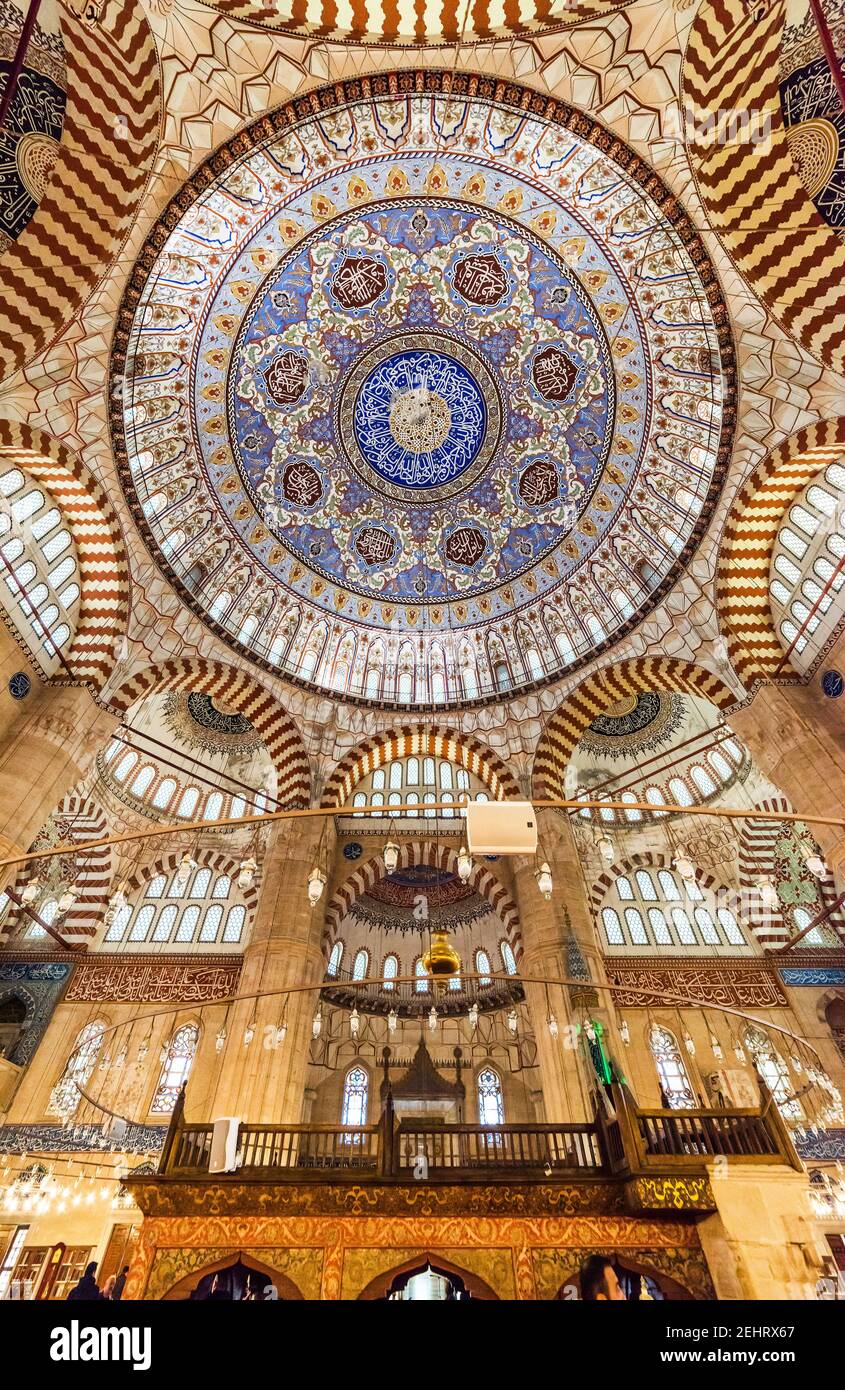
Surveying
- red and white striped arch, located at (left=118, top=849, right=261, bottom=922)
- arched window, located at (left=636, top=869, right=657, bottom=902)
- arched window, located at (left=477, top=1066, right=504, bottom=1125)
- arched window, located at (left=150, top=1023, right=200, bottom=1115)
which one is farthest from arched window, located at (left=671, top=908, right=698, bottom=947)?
arched window, located at (left=150, top=1023, right=200, bottom=1115)

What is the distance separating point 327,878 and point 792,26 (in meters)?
17.5

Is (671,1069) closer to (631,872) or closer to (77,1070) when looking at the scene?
(631,872)

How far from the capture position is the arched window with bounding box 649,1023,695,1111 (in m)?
15.3

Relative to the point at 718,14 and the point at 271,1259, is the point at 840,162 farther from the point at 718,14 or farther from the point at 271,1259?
the point at 271,1259

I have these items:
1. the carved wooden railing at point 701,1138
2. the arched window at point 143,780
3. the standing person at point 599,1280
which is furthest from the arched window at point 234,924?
the standing person at point 599,1280

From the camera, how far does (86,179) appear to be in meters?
9.35

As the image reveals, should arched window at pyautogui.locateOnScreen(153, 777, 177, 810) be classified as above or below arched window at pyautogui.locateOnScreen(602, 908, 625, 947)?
above

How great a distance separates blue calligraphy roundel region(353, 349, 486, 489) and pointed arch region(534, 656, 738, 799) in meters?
6.99

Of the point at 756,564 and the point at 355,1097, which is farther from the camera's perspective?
the point at 355,1097

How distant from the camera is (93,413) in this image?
1197 centimetres

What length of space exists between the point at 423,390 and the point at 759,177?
859cm

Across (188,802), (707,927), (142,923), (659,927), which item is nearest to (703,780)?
(707,927)

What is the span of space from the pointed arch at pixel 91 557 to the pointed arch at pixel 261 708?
177 cm

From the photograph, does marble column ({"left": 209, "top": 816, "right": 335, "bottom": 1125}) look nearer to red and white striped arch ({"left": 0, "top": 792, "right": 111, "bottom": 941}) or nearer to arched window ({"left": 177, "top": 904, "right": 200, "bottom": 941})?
arched window ({"left": 177, "top": 904, "right": 200, "bottom": 941})
